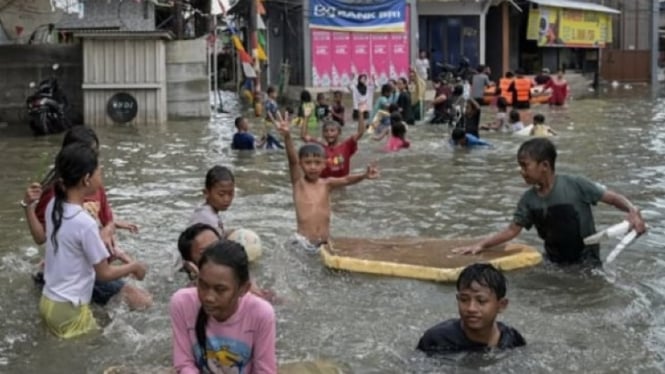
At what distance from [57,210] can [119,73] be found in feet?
54.2

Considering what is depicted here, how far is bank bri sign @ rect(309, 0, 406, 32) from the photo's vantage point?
28859 millimetres

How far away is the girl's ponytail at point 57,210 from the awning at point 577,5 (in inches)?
1233

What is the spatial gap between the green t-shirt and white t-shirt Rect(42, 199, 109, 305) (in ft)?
10.1

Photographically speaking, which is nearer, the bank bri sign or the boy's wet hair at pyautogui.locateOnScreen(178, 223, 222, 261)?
the boy's wet hair at pyautogui.locateOnScreen(178, 223, 222, 261)

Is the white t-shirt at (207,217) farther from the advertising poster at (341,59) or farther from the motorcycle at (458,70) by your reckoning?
the motorcycle at (458,70)

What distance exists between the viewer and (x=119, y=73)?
69.8 ft

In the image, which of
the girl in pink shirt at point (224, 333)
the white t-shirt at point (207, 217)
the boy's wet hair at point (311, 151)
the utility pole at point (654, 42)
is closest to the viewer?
the girl in pink shirt at point (224, 333)

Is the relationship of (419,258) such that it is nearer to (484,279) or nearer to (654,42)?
(484,279)

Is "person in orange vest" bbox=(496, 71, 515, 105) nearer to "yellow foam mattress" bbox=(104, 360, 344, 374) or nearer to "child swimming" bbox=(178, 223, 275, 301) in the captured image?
"child swimming" bbox=(178, 223, 275, 301)

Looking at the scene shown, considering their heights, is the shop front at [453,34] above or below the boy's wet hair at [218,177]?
above

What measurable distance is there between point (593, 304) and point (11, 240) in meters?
5.29

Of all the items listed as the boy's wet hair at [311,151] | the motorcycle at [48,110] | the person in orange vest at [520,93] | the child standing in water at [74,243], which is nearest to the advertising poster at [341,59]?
the person in orange vest at [520,93]

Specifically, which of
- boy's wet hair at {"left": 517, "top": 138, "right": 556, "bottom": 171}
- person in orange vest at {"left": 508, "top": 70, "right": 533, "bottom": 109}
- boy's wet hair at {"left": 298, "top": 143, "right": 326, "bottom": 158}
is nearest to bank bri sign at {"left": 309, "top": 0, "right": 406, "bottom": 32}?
person in orange vest at {"left": 508, "top": 70, "right": 533, "bottom": 109}

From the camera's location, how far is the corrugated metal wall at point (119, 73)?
21.2 meters
